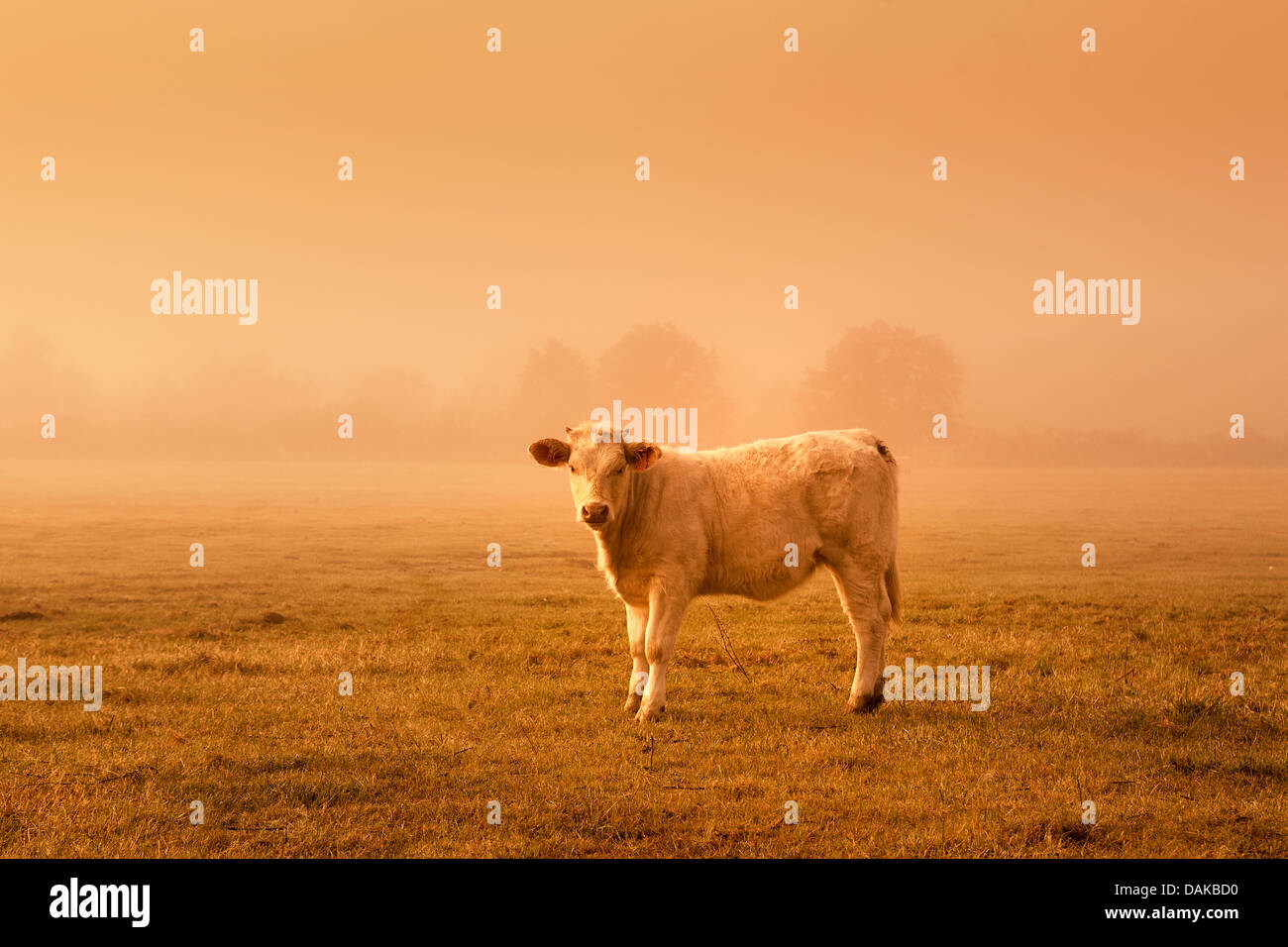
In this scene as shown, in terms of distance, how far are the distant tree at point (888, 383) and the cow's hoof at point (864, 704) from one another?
71082mm

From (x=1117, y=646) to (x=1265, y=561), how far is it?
A: 15.8 m

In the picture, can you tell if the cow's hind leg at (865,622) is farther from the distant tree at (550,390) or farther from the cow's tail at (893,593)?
the distant tree at (550,390)

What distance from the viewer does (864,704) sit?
10.6 metres

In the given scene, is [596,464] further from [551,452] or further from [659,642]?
[659,642]

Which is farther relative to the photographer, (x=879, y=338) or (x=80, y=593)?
(x=879, y=338)

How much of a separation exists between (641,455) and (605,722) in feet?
8.85

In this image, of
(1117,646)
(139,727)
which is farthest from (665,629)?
(1117,646)

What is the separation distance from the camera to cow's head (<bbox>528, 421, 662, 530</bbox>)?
33.1ft

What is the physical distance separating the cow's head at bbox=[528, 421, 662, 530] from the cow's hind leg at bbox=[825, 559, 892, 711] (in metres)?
2.42

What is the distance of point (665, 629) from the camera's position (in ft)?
34.2

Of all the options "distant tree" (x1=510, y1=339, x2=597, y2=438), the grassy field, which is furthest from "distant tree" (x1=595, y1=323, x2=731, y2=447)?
the grassy field

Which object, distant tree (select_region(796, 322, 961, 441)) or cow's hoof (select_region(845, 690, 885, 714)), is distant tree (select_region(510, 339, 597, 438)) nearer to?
distant tree (select_region(796, 322, 961, 441))

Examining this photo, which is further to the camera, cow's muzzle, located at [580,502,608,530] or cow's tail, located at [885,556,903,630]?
cow's tail, located at [885,556,903,630]
